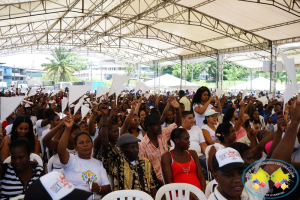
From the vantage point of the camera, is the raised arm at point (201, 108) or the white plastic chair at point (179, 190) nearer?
the white plastic chair at point (179, 190)

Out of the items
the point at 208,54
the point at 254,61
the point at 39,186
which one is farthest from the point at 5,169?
the point at 254,61

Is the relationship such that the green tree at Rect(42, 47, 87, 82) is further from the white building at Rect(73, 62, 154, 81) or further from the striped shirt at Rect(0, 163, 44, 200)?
the striped shirt at Rect(0, 163, 44, 200)

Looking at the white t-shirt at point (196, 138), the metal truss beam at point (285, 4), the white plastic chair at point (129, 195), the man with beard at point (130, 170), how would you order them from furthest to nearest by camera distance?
the metal truss beam at point (285, 4), the white t-shirt at point (196, 138), the man with beard at point (130, 170), the white plastic chair at point (129, 195)

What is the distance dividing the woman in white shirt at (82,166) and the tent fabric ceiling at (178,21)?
9.63 meters

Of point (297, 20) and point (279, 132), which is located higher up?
point (297, 20)

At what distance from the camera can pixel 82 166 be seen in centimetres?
311

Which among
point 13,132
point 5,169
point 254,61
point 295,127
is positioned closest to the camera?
point 295,127

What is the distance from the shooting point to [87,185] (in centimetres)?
306

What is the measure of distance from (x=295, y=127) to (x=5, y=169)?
93.1 inches

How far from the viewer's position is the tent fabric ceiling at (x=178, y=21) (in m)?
12.8

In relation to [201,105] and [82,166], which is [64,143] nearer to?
[82,166]

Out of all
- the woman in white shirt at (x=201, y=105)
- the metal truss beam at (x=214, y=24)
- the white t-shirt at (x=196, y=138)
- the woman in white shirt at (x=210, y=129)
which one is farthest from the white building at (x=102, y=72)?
the white t-shirt at (x=196, y=138)

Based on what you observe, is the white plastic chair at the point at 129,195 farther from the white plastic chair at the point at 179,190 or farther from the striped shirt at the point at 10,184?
the striped shirt at the point at 10,184

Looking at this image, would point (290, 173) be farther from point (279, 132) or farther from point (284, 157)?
point (279, 132)
